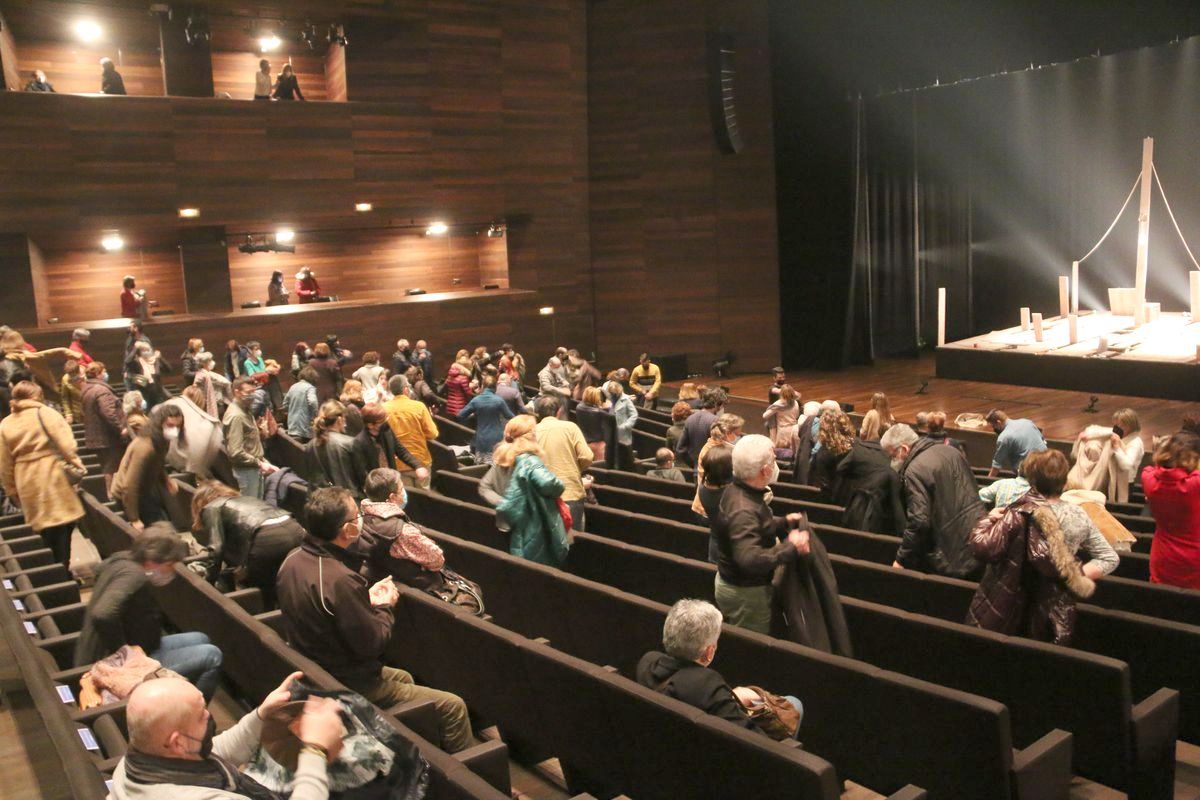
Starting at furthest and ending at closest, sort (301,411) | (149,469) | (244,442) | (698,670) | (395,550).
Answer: (301,411), (244,442), (149,469), (395,550), (698,670)

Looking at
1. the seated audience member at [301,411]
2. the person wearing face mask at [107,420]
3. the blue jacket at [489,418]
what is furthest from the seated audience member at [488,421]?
the person wearing face mask at [107,420]

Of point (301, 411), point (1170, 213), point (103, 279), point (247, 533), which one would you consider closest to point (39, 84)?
point (103, 279)

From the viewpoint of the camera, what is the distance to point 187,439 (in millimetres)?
6000

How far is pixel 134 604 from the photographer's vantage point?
3.57 meters

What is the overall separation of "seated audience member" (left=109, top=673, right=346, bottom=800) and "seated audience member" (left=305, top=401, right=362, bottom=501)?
4.05 meters

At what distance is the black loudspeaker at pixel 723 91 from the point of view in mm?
16719

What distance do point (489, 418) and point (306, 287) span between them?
318 inches

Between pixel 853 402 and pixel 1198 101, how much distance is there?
252 inches

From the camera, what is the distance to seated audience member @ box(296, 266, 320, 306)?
15.6m

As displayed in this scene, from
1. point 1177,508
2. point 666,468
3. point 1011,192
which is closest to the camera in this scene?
point 1177,508

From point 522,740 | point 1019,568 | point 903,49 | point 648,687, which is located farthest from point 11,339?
point 903,49

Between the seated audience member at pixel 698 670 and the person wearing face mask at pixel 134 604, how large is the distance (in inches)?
70.8

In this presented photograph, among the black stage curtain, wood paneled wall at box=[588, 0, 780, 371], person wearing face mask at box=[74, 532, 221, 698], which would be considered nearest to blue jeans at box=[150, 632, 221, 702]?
person wearing face mask at box=[74, 532, 221, 698]

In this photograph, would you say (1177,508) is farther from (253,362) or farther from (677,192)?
(677,192)
